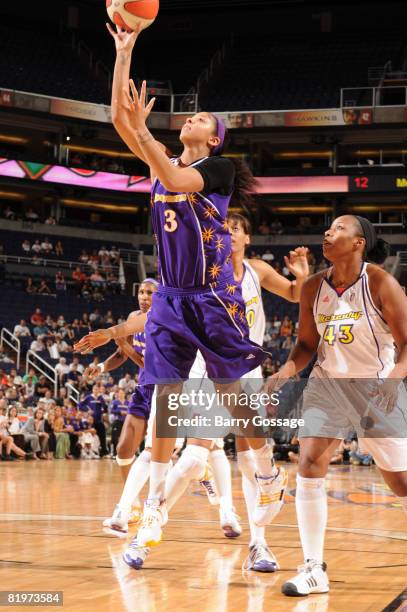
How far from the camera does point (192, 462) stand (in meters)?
5.78

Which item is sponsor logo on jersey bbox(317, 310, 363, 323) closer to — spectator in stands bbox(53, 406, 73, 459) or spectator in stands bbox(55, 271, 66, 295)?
spectator in stands bbox(53, 406, 73, 459)

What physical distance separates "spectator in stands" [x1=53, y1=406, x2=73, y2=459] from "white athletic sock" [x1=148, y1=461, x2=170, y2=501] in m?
13.4

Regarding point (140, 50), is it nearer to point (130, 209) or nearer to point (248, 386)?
point (130, 209)

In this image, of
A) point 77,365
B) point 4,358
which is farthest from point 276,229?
point 4,358

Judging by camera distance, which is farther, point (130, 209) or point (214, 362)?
point (130, 209)

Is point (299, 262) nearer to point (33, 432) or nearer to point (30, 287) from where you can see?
point (33, 432)

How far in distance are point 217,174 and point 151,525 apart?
2085 millimetres

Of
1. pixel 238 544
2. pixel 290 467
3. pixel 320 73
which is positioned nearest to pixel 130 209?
pixel 320 73

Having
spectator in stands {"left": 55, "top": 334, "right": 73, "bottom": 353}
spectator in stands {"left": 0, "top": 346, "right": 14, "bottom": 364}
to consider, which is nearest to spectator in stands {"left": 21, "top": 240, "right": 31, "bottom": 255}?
spectator in stands {"left": 55, "top": 334, "right": 73, "bottom": 353}

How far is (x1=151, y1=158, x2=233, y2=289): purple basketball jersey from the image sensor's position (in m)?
4.89

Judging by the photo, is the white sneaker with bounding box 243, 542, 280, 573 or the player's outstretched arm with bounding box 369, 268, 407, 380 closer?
the player's outstretched arm with bounding box 369, 268, 407, 380

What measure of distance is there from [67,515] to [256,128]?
2717 centimetres

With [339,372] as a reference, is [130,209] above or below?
above

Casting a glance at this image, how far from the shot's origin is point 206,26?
3844 cm
